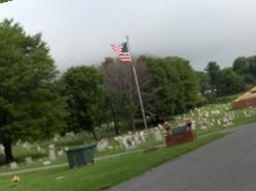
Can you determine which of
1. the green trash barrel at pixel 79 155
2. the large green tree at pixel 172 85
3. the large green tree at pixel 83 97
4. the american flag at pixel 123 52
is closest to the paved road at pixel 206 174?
the green trash barrel at pixel 79 155

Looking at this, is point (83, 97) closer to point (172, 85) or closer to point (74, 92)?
point (74, 92)

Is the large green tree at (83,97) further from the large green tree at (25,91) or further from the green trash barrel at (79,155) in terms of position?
the green trash barrel at (79,155)

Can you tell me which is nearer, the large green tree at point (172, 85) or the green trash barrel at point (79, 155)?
the green trash barrel at point (79, 155)

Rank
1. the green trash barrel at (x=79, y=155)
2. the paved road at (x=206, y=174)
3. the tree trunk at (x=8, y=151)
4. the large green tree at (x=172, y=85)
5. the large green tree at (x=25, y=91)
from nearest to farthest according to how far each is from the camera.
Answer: the paved road at (x=206, y=174), the green trash barrel at (x=79, y=155), the large green tree at (x=25, y=91), the tree trunk at (x=8, y=151), the large green tree at (x=172, y=85)

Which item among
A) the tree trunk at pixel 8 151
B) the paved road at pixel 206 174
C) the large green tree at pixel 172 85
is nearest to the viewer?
the paved road at pixel 206 174

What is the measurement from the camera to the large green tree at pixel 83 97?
74.2 metres

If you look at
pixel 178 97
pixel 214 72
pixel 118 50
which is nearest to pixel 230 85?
pixel 214 72

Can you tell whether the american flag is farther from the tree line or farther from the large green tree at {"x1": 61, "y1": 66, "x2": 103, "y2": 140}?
the large green tree at {"x1": 61, "y1": 66, "x2": 103, "y2": 140}

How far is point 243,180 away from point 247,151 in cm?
587

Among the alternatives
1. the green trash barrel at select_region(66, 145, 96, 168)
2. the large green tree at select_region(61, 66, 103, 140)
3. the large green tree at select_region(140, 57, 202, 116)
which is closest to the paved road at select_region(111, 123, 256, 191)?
the green trash barrel at select_region(66, 145, 96, 168)

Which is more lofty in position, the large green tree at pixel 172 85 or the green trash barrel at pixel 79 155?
the large green tree at pixel 172 85

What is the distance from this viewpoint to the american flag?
49.2m

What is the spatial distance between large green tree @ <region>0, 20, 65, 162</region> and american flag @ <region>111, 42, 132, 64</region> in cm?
538

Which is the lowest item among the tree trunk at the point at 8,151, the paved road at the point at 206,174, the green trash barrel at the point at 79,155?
the paved road at the point at 206,174
